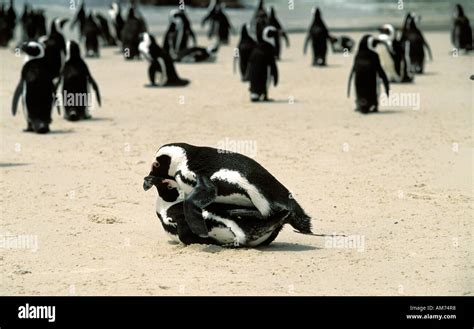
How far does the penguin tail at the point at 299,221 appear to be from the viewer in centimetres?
638

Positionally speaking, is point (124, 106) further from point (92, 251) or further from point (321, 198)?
point (92, 251)

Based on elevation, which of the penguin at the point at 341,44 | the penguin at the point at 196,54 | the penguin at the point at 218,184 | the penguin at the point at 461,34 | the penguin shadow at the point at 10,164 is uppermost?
the penguin at the point at 461,34

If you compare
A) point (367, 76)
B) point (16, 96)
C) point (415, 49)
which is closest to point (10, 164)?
point (16, 96)

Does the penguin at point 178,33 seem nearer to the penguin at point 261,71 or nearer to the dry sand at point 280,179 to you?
the dry sand at point 280,179

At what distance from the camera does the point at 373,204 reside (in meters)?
7.87

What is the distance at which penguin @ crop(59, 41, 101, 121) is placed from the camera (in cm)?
1273

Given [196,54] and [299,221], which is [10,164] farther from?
[196,54]

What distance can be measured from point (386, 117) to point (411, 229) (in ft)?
19.7

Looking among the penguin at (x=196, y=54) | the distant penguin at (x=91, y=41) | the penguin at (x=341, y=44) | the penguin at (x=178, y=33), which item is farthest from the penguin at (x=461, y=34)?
the distant penguin at (x=91, y=41)

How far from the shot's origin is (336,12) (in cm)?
3988

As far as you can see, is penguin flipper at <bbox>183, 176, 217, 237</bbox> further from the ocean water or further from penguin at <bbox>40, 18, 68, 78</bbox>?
the ocean water

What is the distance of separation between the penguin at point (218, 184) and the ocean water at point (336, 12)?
24.3 m

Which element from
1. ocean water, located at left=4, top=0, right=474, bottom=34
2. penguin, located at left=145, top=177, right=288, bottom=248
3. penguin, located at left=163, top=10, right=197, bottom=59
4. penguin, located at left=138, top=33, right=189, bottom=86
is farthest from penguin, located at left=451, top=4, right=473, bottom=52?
penguin, located at left=145, top=177, right=288, bottom=248

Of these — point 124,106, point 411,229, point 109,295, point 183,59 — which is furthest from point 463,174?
point 183,59
